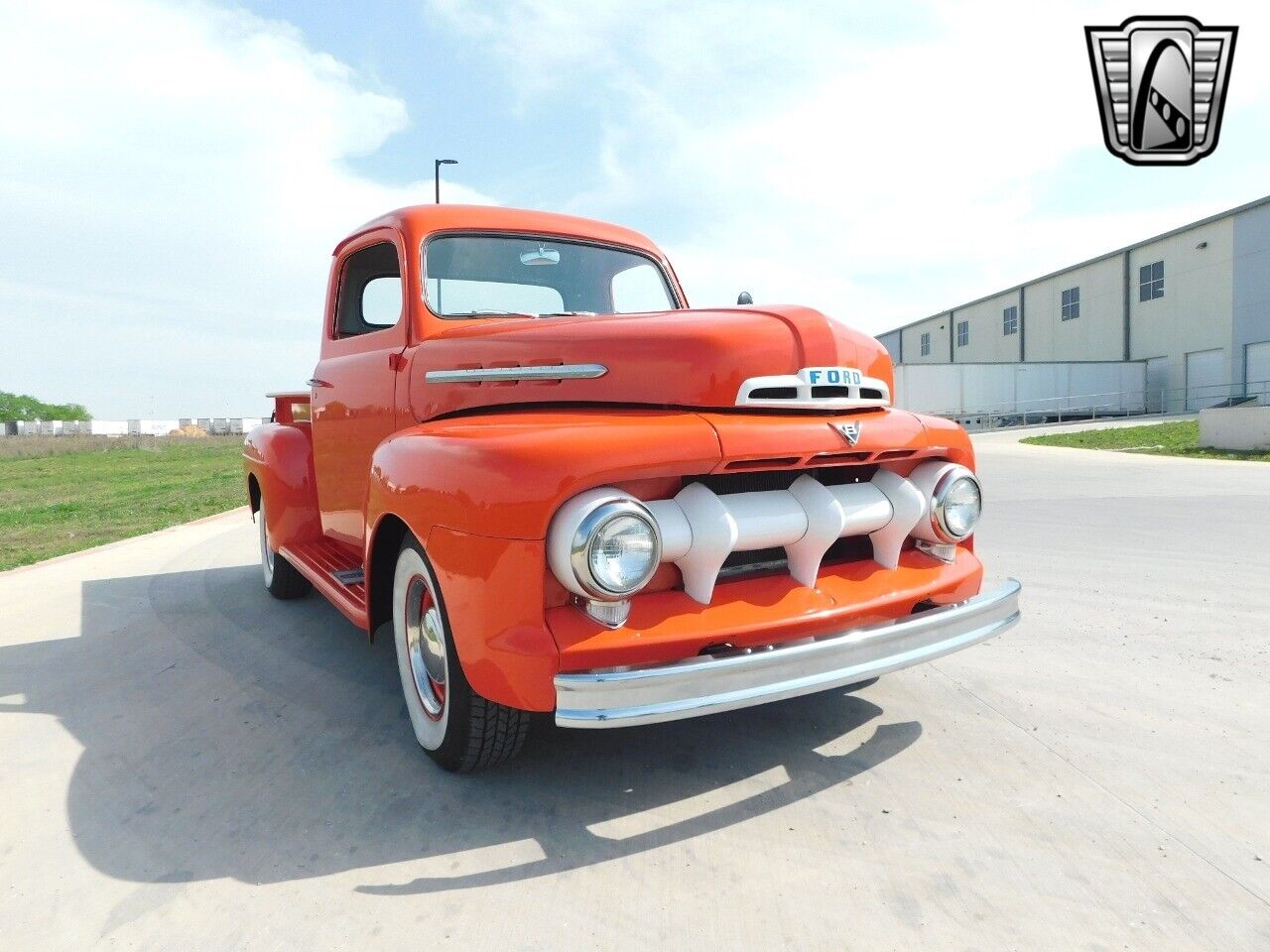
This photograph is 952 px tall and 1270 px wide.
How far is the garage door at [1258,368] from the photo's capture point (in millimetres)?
24719

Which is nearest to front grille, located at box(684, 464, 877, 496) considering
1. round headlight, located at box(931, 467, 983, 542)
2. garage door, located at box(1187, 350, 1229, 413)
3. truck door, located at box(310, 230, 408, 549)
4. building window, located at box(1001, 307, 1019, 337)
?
round headlight, located at box(931, 467, 983, 542)

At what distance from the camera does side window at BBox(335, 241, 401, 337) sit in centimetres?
351

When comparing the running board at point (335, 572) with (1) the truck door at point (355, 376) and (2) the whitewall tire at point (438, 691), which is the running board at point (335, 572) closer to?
(1) the truck door at point (355, 376)

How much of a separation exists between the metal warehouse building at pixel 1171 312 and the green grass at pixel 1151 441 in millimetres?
5729

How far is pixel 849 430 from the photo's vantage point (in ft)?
8.52

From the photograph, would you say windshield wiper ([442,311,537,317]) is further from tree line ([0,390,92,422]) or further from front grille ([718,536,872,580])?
tree line ([0,390,92,422])

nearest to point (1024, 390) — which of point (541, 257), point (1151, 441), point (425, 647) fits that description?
point (1151, 441)

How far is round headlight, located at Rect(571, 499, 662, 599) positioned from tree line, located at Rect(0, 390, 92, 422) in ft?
427

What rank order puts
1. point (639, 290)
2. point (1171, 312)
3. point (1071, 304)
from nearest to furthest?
1. point (639, 290)
2. point (1171, 312)
3. point (1071, 304)

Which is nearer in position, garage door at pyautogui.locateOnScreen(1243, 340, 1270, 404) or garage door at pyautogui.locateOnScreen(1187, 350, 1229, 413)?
garage door at pyautogui.locateOnScreen(1243, 340, 1270, 404)

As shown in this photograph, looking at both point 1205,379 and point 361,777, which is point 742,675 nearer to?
point 361,777

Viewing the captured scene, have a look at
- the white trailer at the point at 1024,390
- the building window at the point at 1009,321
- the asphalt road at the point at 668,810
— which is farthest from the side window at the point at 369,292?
the building window at the point at 1009,321

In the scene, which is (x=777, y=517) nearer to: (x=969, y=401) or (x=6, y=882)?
(x=6, y=882)

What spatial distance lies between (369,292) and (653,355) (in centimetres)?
179
